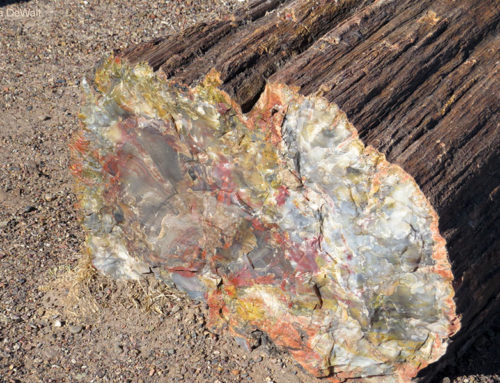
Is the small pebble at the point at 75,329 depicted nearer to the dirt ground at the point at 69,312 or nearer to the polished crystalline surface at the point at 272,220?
the dirt ground at the point at 69,312

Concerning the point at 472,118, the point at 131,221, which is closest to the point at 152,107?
the point at 131,221

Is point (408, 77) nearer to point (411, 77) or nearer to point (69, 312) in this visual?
point (411, 77)

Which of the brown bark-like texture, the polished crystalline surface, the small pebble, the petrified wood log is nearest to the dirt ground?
the small pebble

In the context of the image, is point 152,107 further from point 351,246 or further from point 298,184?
point 351,246

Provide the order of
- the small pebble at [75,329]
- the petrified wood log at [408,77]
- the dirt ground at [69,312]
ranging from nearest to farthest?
the petrified wood log at [408,77], the dirt ground at [69,312], the small pebble at [75,329]

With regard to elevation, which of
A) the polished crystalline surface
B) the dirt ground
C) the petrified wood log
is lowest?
the dirt ground

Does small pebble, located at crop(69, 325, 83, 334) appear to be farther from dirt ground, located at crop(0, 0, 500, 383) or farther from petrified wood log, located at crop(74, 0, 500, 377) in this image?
petrified wood log, located at crop(74, 0, 500, 377)

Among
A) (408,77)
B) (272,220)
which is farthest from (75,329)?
(408,77)

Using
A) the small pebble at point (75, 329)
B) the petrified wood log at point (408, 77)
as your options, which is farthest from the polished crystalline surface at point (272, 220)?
the small pebble at point (75, 329)
